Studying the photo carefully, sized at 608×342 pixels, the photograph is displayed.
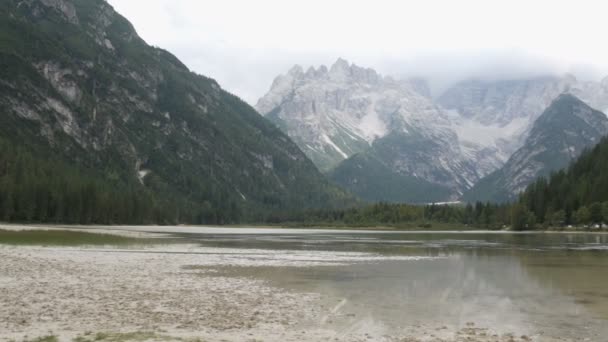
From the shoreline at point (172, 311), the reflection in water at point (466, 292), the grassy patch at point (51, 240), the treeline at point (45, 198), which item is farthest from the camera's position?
the treeline at point (45, 198)

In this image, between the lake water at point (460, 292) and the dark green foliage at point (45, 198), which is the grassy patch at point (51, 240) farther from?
the dark green foliage at point (45, 198)

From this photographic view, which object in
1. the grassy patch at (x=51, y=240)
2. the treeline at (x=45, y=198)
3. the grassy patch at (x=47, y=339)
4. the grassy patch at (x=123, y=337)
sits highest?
the treeline at (x=45, y=198)

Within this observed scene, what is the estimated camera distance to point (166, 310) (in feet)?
86.9

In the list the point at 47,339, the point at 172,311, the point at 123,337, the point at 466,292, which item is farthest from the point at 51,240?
the point at 123,337

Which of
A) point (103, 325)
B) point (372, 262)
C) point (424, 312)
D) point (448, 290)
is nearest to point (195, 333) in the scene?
point (103, 325)

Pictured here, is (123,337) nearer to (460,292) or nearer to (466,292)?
(460,292)

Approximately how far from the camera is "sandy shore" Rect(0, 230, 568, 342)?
844 inches

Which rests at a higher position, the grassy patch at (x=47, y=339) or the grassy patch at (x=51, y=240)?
the grassy patch at (x=51, y=240)

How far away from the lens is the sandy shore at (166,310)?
844 inches

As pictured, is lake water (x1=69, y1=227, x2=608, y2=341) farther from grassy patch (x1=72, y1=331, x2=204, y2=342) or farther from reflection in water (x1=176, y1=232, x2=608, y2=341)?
grassy patch (x1=72, y1=331, x2=204, y2=342)

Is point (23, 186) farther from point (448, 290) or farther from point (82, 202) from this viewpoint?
point (448, 290)

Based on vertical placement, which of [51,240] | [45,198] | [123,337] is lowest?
[123,337]

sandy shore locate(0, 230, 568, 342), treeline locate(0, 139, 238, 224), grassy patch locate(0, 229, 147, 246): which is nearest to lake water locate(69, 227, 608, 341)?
sandy shore locate(0, 230, 568, 342)

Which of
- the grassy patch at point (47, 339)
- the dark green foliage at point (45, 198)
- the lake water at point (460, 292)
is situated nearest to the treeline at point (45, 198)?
the dark green foliage at point (45, 198)
